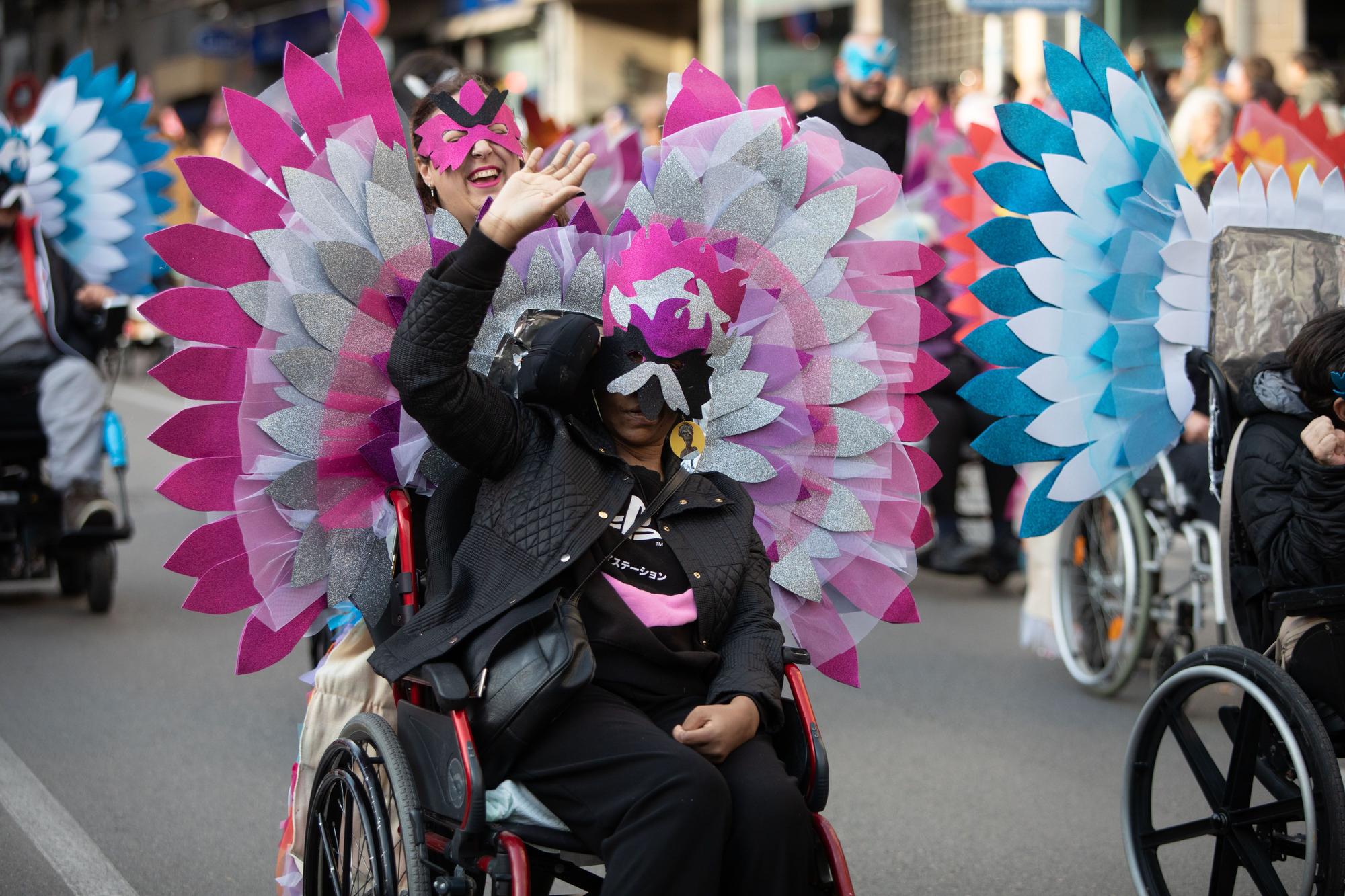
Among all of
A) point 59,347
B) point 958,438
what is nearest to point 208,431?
point 59,347

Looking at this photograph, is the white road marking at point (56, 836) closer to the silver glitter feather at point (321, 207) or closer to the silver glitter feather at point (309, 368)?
the silver glitter feather at point (309, 368)

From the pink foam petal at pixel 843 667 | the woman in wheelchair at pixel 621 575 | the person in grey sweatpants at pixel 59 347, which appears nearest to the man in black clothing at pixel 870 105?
the person in grey sweatpants at pixel 59 347

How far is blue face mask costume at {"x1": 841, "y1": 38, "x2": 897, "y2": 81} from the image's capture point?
834cm

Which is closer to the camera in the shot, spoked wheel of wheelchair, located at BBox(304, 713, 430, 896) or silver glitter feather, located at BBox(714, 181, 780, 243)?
spoked wheel of wheelchair, located at BBox(304, 713, 430, 896)

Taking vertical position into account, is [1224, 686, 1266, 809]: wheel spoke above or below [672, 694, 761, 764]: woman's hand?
below

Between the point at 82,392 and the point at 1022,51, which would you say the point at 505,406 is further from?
the point at 1022,51

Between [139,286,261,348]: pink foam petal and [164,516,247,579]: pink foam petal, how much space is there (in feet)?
1.20

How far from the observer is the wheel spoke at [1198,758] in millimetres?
3670

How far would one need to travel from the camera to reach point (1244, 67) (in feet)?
32.5

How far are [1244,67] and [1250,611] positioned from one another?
22.5 ft

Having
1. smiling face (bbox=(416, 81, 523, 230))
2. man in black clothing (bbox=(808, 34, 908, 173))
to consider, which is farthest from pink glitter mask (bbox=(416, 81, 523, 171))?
man in black clothing (bbox=(808, 34, 908, 173))

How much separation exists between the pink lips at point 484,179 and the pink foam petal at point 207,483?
2.74 ft

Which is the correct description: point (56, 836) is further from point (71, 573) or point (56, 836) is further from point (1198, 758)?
point (71, 573)

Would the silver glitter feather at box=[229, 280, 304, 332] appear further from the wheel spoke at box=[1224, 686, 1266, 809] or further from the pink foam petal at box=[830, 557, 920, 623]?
the wheel spoke at box=[1224, 686, 1266, 809]
